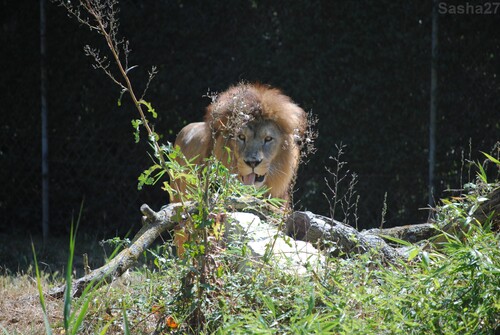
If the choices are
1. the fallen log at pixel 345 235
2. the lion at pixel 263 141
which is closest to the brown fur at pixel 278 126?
the lion at pixel 263 141

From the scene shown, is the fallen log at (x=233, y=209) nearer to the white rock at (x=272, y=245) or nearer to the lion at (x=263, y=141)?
the white rock at (x=272, y=245)

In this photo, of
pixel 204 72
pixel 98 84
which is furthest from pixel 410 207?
pixel 98 84

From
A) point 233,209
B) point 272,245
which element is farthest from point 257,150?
point 272,245

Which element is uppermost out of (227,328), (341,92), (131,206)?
(341,92)

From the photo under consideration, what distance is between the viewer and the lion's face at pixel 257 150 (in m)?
5.59

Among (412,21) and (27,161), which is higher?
(412,21)

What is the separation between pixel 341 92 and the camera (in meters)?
7.28

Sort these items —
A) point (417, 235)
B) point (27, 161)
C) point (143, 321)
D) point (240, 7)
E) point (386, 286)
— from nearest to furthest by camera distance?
point (386, 286) → point (143, 321) → point (417, 235) → point (240, 7) → point (27, 161)

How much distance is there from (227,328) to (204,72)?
15.6ft

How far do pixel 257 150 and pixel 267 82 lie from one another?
1862 millimetres

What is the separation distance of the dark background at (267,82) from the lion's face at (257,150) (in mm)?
1437

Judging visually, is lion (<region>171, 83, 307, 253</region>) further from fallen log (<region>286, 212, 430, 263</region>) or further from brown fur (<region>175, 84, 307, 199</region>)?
fallen log (<region>286, 212, 430, 263</region>)

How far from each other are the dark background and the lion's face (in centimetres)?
144

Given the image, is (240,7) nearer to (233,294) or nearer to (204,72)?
(204,72)
